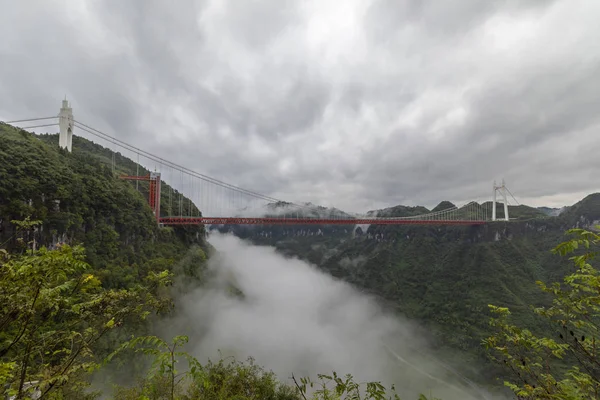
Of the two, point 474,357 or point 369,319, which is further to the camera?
point 369,319

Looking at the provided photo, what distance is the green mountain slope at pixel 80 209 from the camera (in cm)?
1958

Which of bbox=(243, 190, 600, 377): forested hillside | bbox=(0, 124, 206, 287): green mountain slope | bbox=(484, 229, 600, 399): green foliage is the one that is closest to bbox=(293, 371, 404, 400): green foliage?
bbox=(484, 229, 600, 399): green foliage

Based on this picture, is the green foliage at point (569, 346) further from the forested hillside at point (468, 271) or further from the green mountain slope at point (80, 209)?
the forested hillside at point (468, 271)

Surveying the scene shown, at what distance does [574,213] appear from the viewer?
202ft

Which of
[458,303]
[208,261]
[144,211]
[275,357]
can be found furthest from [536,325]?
[144,211]

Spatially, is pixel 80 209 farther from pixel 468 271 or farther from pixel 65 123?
pixel 468 271

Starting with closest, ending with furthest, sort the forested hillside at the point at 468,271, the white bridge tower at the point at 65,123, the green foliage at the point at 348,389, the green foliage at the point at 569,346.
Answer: the green foliage at the point at 348,389 < the green foliage at the point at 569,346 < the white bridge tower at the point at 65,123 < the forested hillside at the point at 468,271

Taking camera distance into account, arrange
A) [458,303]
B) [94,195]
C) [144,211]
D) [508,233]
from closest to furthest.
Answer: [94,195] → [144,211] → [458,303] → [508,233]

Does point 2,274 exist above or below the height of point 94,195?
below

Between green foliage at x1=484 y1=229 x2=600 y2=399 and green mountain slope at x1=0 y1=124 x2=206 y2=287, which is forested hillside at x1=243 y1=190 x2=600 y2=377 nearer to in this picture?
green foliage at x1=484 y1=229 x2=600 y2=399

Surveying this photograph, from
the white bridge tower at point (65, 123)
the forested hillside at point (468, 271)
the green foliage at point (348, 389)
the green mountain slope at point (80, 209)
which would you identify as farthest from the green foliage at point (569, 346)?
the forested hillside at point (468, 271)

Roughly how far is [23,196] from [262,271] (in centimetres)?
8528

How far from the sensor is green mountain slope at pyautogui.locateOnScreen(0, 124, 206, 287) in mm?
19578

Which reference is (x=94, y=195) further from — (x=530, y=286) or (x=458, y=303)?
(x=530, y=286)
